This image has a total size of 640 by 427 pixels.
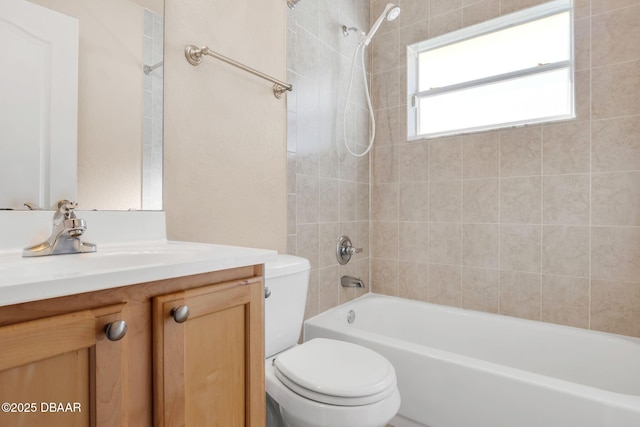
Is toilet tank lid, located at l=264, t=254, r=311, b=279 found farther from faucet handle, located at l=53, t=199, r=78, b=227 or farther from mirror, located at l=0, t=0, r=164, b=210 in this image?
faucet handle, located at l=53, t=199, r=78, b=227

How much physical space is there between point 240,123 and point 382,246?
137 centimetres

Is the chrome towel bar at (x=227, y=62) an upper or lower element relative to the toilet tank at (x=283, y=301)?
upper

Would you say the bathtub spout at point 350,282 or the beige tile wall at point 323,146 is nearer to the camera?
the beige tile wall at point 323,146

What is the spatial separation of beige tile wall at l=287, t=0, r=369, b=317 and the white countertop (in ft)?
2.70

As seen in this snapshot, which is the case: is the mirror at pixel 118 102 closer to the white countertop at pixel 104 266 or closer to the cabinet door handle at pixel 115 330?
the white countertop at pixel 104 266

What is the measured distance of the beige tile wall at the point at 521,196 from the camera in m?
1.65

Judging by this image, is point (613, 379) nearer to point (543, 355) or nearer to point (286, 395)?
point (543, 355)

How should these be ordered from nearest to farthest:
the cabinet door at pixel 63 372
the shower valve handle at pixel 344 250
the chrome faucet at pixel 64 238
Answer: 1. the cabinet door at pixel 63 372
2. the chrome faucet at pixel 64 238
3. the shower valve handle at pixel 344 250

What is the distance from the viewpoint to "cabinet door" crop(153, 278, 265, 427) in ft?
2.07

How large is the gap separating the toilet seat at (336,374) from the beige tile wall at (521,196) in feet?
3.64

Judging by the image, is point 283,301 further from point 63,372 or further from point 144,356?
point 63,372

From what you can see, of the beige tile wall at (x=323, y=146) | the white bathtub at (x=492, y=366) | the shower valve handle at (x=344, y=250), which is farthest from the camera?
Answer: the shower valve handle at (x=344, y=250)

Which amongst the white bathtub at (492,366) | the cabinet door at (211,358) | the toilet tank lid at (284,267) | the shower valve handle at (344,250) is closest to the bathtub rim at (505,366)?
the white bathtub at (492,366)

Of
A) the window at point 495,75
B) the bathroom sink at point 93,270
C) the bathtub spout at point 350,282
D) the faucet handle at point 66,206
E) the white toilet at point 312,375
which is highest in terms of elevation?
the window at point 495,75
